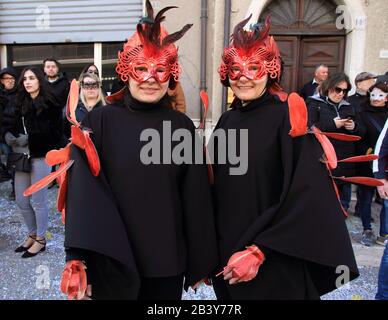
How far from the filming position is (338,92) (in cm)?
405

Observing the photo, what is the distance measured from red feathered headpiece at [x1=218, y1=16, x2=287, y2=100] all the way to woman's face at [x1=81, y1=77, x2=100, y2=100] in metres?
2.32

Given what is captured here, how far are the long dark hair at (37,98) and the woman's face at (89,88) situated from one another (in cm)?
34

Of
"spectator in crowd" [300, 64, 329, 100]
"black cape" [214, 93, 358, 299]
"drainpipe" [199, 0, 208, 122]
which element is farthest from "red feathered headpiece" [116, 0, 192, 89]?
"drainpipe" [199, 0, 208, 122]

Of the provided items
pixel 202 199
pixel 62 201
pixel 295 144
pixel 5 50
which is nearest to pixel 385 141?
pixel 295 144

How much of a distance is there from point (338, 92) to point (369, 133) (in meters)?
0.70

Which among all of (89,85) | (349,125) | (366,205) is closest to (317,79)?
(349,125)

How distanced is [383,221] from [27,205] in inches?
137

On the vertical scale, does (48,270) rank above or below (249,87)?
below

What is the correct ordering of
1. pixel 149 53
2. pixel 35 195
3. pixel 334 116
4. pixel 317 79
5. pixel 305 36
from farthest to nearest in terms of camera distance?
pixel 305 36
pixel 317 79
pixel 334 116
pixel 35 195
pixel 149 53

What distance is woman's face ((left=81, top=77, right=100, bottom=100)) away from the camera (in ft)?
12.7

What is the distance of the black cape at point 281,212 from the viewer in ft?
5.31

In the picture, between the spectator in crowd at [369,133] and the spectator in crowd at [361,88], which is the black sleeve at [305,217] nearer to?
the spectator in crowd at [369,133]

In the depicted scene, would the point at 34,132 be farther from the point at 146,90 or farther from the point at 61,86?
the point at 146,90
